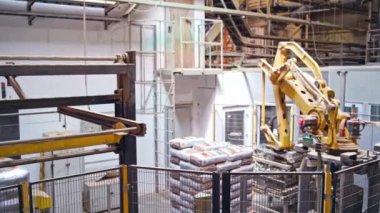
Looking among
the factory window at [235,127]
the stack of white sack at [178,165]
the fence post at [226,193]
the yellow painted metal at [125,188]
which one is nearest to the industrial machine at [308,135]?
the stack of white sack at [178,165]

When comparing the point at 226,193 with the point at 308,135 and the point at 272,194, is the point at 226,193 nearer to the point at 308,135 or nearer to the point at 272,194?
the point at 272,194

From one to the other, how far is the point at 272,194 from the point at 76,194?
109 inches

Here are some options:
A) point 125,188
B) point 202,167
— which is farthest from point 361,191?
point 125,188

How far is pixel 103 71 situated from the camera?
281cm

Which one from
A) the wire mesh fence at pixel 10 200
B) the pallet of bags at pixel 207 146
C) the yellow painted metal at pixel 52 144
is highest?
the yellow painted metal at pixel 52 144

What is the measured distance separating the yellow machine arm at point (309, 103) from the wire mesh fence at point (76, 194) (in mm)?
3137

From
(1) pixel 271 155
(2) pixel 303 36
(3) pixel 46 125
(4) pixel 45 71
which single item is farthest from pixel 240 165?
(2) pixel 303 36

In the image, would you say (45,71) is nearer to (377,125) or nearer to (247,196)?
(247,196)

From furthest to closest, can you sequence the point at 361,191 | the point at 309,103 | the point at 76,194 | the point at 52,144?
the point at 309,103 < the point at 76,194 < the point at 361,191 < the point at 52,144

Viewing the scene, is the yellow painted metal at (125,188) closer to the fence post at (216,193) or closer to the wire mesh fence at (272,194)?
the fence post at (216,193)

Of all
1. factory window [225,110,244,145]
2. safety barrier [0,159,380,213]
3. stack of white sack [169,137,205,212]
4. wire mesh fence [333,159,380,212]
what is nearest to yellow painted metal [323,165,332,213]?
safety barrier [0,159,380,213]

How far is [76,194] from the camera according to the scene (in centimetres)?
519

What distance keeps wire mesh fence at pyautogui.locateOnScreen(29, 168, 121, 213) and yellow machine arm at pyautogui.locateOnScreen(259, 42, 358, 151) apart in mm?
3137

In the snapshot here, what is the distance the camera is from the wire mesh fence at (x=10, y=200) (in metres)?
3.48
